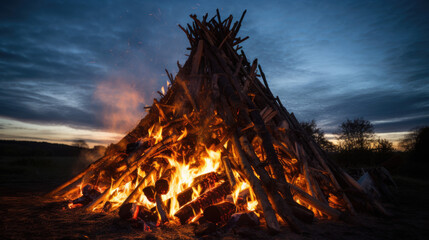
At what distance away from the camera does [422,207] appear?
14.6 feet

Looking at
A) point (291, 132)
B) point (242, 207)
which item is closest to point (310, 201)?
point (242, 207)

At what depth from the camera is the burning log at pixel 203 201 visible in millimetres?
3318

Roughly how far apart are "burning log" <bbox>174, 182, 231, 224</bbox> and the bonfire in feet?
0.05

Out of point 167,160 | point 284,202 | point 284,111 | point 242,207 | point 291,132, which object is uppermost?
point 284,111

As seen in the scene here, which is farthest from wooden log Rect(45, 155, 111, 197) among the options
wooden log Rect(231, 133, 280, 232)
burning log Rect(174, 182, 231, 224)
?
wooden log Rect(231, 133, 280, 232)

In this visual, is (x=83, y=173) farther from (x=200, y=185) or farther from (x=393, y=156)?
(x=393, y=156)

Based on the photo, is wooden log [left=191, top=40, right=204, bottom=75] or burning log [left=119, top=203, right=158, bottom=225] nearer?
burning log [left=119, top=203, right=158, bottom=225]

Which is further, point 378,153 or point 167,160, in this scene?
point 378,153

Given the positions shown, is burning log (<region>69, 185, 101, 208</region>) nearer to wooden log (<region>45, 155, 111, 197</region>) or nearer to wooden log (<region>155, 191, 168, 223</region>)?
wooden log (<region>45, 155, 111, 197</region>)

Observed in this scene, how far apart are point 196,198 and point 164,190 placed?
0.67m

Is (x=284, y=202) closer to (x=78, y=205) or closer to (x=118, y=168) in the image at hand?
(x=118, y=168)

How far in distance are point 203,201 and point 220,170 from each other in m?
0.83

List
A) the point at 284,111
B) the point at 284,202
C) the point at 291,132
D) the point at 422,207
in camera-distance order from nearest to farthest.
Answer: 1. the point at 284,202
2. the point at 422,207
3. the point at 291,132
4. the point at 284,111

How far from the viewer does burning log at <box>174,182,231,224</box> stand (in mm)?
3318
